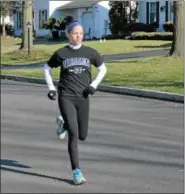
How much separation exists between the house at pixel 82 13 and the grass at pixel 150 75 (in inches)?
1252

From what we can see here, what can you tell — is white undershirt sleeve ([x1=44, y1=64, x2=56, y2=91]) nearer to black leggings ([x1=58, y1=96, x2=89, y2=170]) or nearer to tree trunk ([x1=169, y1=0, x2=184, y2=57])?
black leggings ([x1=58, y1=96, x2=89, y2=170])

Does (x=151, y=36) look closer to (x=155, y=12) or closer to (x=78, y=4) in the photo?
(x=155, y=12)

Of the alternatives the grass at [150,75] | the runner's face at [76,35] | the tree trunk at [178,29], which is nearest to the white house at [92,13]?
the tree trunk at [178,29]

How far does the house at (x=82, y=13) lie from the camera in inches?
2313

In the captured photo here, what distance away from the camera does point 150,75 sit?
2002 cm

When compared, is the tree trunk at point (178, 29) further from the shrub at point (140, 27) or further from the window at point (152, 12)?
the window at point (152, 12)

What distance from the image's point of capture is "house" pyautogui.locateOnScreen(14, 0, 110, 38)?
193 ft

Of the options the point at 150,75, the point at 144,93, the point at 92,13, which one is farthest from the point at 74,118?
the point at 92,13

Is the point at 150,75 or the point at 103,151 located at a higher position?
the point at 150,75

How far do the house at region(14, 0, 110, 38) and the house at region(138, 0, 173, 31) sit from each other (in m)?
4.97

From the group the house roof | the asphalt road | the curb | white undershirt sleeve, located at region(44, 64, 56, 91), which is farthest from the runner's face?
the house roof

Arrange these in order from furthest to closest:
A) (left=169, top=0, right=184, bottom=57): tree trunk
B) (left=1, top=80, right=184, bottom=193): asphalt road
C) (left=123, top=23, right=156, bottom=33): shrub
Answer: (left=123, top=23, right=156, bottom=33): shrub → (left=169, top=0, right=184, bottom=57): tree trunk → (left=1, top=80, right=184, bottom=193): asphalt road

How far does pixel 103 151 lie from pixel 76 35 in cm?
255

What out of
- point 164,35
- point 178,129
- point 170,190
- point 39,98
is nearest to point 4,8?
point 164,35
